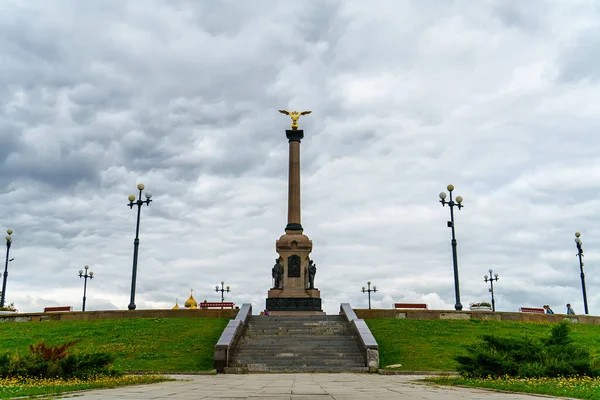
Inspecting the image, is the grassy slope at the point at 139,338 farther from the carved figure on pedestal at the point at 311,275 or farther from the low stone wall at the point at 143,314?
the carved figure on pedestal at the point at 311,275

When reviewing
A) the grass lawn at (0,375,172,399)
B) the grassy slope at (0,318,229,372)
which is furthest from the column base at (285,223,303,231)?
the grass lawn at (0,375,172,399)

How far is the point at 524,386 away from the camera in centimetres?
948

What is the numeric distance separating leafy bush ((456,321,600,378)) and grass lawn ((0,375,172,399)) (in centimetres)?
719

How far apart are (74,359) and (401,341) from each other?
12062 mm

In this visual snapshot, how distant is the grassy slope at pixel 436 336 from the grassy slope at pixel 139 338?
20.7ft

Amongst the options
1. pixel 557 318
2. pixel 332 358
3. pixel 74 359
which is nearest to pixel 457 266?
pixel 557 318

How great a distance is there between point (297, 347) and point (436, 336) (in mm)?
5482

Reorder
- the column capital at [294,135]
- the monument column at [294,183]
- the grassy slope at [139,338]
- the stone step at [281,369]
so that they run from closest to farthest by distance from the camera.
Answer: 1. the stone step at [281,369]
2. the grassy slope at [139,338]
3. the monument column at [294,183]
4. the column capital at [294,135]

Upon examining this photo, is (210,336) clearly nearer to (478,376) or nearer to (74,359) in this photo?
(74,359)

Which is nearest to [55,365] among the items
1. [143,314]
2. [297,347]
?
[297,347]

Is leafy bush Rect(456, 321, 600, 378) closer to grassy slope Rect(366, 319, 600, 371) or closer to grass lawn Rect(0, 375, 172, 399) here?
grassy slope Rect(366, 319, 600, 371)

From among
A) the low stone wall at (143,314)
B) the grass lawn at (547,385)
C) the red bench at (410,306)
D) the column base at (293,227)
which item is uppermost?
the column base at (293,227)

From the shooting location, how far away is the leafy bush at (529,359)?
11180mm

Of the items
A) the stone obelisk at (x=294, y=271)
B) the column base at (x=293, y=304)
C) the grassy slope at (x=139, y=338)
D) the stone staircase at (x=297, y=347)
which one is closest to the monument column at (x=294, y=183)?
the stone obelisk at (x=294, y=271)
